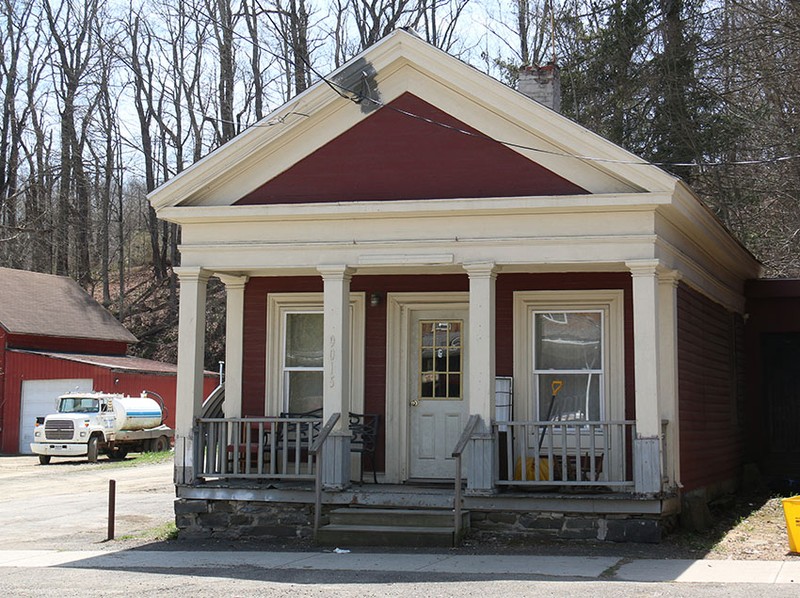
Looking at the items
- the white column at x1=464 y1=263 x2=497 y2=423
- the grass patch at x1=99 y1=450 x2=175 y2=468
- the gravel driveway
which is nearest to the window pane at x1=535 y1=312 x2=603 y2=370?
the white column at x1=464 y1=263 x2=497 y2=423

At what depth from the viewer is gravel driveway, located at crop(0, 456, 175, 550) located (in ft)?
47.9

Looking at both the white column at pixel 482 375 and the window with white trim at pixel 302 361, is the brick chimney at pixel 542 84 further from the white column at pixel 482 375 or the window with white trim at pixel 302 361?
the window with white trim at pixel 302 361

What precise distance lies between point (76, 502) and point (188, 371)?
7315 mm

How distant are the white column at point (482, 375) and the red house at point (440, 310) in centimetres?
2

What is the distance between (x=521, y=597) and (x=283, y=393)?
→ 6.46 metres

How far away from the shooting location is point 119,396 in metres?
30.2

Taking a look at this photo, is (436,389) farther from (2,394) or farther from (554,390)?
(2,394)

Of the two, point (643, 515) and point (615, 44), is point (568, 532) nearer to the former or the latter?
point (643, 515)

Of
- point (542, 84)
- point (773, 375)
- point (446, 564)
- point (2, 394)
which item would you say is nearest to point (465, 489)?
point (446, 564)

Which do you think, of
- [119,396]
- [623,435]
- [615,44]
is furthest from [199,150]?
[623,435]

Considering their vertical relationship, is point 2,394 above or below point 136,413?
above

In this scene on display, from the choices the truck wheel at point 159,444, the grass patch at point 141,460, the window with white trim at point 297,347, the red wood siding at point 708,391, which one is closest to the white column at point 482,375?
the window with white trim at point 297,347

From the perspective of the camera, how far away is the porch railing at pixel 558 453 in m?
12.3

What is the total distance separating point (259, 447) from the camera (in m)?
13.1
